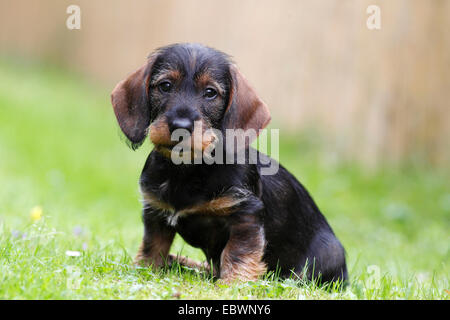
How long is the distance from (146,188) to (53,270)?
0.84 metres

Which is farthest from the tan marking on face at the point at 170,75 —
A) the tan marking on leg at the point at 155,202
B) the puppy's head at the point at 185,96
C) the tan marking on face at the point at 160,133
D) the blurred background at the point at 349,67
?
the blurred background at the point at 349,67

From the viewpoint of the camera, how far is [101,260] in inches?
170

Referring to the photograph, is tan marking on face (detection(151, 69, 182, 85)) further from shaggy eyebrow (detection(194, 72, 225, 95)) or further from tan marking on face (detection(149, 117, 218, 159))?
tan marking on face (detection(149, 117, 218, 159))

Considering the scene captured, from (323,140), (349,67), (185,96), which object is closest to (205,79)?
(185,96)

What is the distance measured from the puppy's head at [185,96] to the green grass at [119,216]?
93 cm

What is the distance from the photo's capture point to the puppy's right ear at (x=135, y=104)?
4.34 m

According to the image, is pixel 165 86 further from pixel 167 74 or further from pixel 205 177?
pixel 205 177

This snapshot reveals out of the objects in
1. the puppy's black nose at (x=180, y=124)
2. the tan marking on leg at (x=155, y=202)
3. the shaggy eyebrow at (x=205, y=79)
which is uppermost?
the shaggy eyebrow at (x=205, y=79)

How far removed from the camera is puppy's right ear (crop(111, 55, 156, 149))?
14.2ft

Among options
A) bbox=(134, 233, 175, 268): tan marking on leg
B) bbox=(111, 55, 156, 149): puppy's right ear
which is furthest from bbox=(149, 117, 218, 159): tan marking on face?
bbox=(134, 233, 175, 268): tan marking on leg

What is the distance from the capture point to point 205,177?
420 cm

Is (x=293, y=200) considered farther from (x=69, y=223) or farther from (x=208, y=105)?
(x=69, y=223)

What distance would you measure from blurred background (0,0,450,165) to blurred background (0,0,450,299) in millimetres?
20

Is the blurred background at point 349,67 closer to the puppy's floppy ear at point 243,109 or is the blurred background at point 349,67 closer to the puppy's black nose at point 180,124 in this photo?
the puppy's floppy ear at point 243,109
